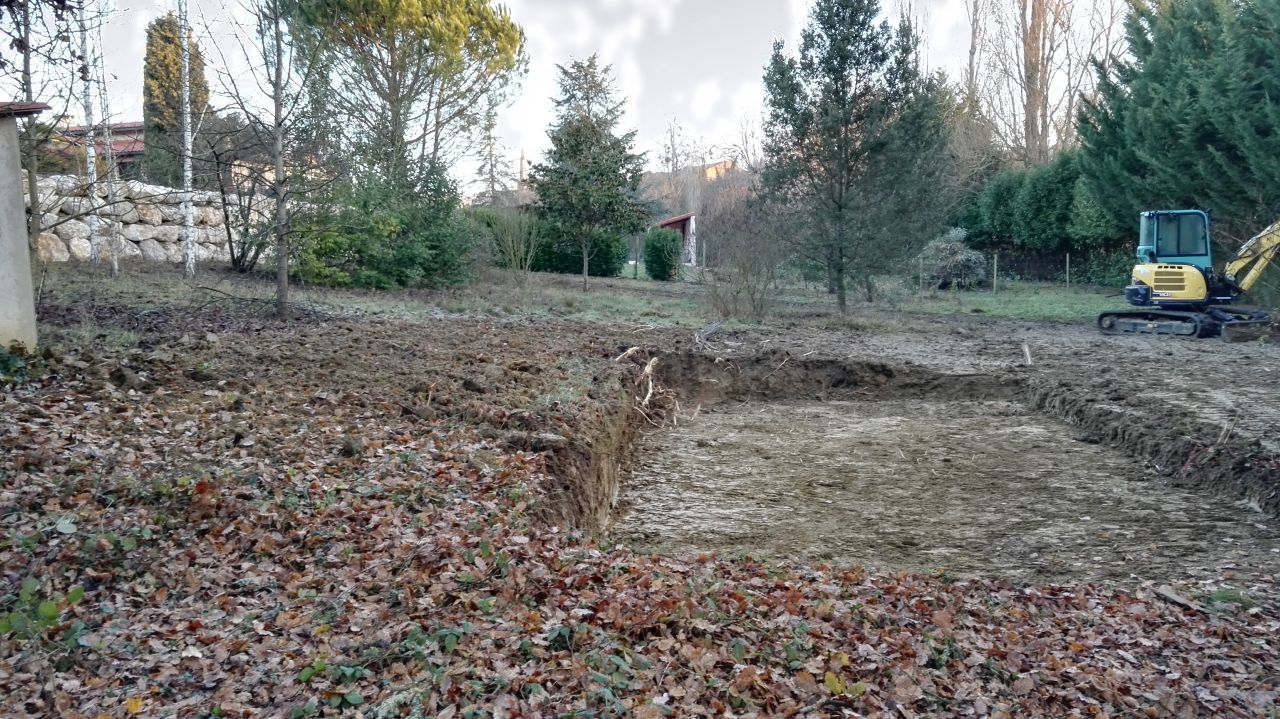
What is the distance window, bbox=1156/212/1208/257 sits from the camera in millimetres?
14445

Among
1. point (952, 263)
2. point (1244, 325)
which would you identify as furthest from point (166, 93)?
point (1244, 325)

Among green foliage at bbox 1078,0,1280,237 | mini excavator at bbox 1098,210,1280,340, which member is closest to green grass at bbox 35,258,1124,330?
mini excavator at bbox 1098,210,1280,340

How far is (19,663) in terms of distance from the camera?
10.5 ft

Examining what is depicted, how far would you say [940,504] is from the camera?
6914 millimetres

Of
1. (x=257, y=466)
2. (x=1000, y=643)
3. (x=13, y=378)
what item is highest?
(x=13, y=378)

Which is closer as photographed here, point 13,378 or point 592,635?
point 592,635

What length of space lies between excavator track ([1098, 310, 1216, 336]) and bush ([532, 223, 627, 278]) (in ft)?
45.9

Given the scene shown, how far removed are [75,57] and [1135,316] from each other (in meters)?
15.9

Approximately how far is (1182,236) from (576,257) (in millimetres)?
17383

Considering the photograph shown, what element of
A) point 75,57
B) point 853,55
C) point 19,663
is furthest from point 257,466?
point 853,55

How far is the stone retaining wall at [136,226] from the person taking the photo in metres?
14.1

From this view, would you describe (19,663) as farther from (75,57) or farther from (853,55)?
(853,55)

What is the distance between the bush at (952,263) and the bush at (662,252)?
7870 mm

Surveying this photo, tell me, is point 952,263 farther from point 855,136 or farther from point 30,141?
point 30,141
